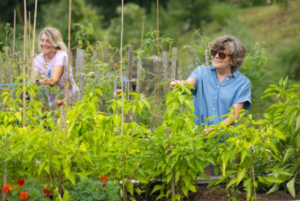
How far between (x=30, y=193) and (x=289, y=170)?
1.56 metres

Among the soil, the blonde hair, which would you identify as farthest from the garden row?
the blonde hair

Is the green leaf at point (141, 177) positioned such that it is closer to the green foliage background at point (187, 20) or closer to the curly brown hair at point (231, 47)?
the curly brown hair at point (231, 47)

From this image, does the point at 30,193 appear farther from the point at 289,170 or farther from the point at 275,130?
the point at 289,170

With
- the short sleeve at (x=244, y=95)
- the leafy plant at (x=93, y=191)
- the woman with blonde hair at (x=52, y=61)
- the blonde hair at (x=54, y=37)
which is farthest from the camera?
the blonde hair at (x=54, y=37)

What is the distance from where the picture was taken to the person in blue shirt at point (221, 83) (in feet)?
11.4

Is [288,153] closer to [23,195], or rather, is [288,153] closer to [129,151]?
[129,151]

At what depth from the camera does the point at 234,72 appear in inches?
141

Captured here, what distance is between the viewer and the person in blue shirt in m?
3.48

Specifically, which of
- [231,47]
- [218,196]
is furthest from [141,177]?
[231,47]

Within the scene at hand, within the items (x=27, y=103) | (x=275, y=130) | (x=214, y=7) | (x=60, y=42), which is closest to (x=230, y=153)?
(x=275, y=130)

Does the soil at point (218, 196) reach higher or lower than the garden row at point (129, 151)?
lower

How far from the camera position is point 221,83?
3.54 metres

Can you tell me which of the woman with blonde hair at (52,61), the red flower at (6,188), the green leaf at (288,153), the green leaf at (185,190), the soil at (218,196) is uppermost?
the woman with blonde hair at (52,61)

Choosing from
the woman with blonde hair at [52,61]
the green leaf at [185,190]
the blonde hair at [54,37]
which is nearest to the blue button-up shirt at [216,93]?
the green leaf at [185,190]
